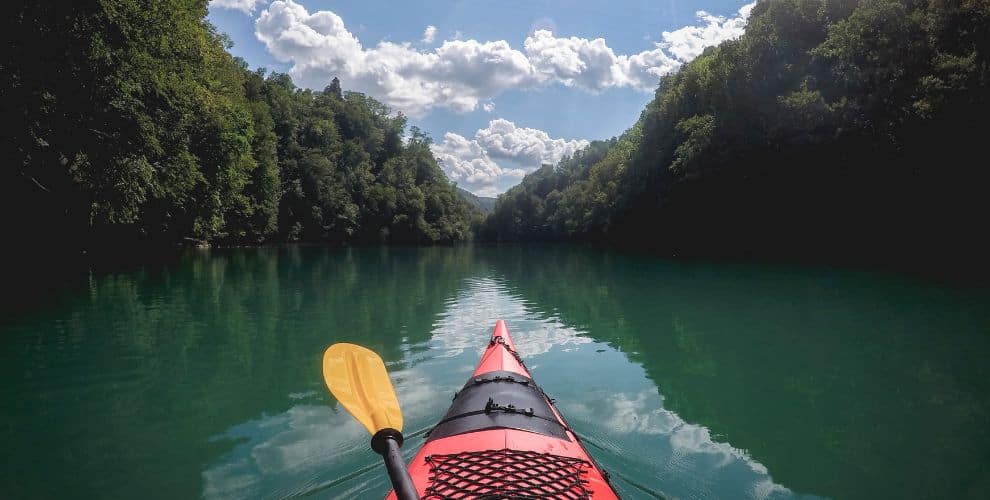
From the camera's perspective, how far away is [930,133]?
1986cm

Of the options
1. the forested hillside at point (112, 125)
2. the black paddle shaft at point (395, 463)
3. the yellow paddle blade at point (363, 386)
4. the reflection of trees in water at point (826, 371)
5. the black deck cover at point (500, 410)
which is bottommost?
the reflection of trees in water at point (826, 371)

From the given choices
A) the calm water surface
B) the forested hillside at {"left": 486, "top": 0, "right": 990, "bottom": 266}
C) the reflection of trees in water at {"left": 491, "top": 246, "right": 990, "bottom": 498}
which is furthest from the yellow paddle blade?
the forested hillside at {"left": 486, "top": 0, "right": 990, "bottom": 266}

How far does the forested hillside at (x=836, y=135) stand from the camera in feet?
64.1

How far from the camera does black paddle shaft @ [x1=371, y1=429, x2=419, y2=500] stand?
6.82ft

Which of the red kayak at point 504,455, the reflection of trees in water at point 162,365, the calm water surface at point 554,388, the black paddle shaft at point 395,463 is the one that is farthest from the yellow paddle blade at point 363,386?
the reflection of trees in water at point 162,365

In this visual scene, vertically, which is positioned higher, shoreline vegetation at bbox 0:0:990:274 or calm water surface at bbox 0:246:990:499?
shoreline vegetation at bbox 0:0:990:274

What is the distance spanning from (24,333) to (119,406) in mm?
4888

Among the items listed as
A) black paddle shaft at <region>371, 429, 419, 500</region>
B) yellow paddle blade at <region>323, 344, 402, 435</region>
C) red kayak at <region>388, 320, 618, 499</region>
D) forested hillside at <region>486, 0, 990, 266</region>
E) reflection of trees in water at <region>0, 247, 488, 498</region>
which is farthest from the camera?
forested hillside at <region>486, 0, 990, 266</region>

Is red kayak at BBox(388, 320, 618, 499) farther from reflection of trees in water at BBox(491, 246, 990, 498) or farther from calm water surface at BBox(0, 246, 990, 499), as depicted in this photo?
reflection of trees in water at BBox(491, 246, 990, 498)

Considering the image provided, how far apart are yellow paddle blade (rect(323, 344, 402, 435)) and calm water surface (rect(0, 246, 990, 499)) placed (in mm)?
1194

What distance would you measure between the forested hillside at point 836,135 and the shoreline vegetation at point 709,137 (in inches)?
2.8

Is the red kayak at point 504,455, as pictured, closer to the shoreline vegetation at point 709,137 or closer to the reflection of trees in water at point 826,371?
the reflection of trees in water at point 826,371

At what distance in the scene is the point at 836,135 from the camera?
2355cm

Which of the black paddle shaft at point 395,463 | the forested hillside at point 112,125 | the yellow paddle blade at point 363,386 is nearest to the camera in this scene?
the black paddle shaft at point 395,463
